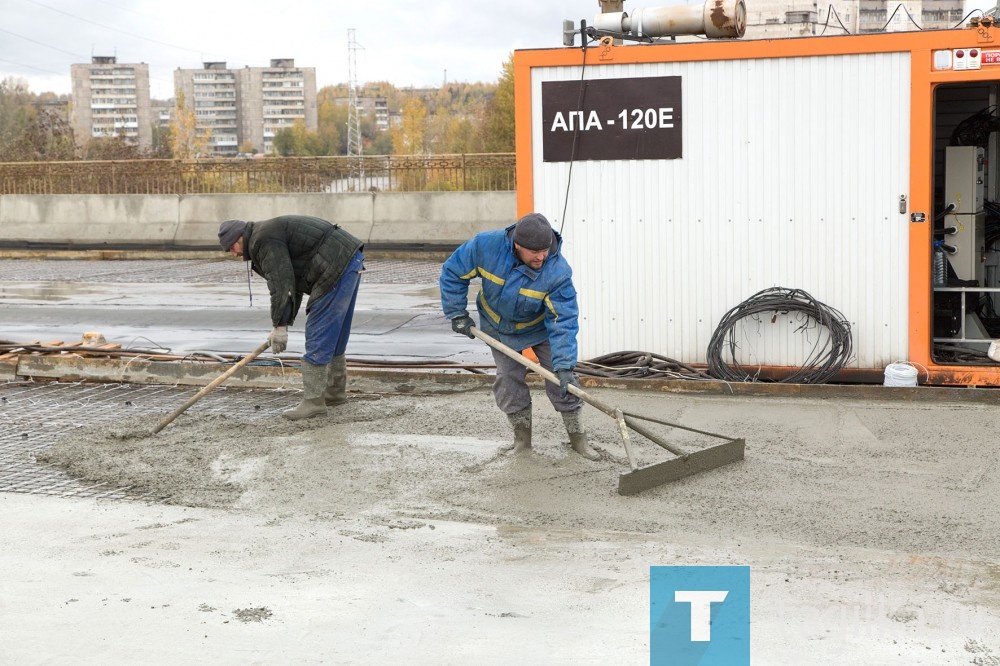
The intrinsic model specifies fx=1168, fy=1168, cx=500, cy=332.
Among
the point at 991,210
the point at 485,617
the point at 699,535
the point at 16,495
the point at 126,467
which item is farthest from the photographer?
the point at 991,210

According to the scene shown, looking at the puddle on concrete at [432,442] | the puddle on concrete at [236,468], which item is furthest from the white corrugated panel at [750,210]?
the puddle on concrete at [236,468]

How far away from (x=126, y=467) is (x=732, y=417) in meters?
3.97

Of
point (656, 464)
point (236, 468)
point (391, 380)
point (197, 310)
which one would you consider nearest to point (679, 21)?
point (391, 380)

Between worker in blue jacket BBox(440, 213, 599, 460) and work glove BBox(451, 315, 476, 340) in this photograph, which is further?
work glove BBox(451, 315, 476, 340)

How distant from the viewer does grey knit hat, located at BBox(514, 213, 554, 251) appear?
6.40 metres

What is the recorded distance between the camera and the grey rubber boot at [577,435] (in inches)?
277

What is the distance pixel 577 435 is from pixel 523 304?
928 mm

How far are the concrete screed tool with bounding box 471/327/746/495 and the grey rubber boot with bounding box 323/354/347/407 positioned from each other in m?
1.86

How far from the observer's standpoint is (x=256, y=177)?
80.8 feet

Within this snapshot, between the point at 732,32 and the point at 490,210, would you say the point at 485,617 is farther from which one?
the point at 490,210

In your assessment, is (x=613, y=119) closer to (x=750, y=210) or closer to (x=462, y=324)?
(x=750, y=210)

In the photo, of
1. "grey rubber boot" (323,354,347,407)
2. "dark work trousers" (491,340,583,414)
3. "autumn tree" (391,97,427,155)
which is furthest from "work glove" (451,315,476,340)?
"autumn tree" (391,97,427,155)

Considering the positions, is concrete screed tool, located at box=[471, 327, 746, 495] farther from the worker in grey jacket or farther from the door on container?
the door on container

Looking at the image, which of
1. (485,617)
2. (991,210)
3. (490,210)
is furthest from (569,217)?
(490,210)
